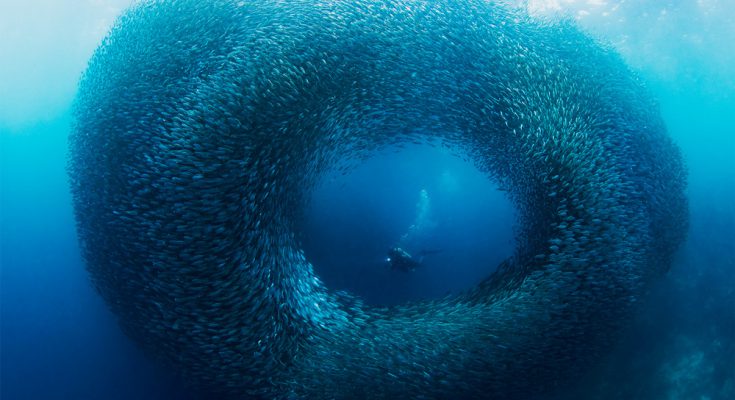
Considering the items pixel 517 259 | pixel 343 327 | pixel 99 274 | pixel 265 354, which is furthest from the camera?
pixel 517 259

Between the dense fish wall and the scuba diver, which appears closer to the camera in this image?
the dense fish wall

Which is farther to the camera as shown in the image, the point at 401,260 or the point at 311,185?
the point at 401,260

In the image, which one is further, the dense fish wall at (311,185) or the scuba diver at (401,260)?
the scuba diver at (401,260)

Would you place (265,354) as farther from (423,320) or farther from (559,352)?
(559,352)

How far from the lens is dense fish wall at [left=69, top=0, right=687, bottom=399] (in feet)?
20.6

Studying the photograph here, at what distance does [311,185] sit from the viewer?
28.6 ft

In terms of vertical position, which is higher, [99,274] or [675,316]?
[675,316]

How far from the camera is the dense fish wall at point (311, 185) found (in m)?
6.27

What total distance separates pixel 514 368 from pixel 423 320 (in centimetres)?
174

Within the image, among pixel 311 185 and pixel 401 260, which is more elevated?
A: pixel 401 260

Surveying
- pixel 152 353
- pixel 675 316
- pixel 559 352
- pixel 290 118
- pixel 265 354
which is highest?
pixel 675 316

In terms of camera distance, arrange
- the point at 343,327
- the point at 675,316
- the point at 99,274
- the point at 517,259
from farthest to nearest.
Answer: the point at 675,316, the point at 517,259, the point at 99,274, the point at 343,327

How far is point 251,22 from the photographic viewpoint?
23.2ft

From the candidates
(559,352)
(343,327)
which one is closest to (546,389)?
(559,352)
